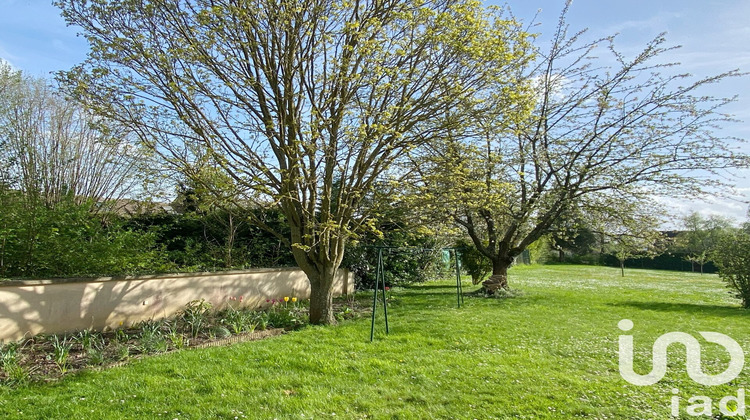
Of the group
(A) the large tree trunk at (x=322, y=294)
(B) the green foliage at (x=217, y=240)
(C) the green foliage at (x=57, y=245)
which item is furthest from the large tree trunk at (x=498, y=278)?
(C) the green foliage at (x=57, y=245)

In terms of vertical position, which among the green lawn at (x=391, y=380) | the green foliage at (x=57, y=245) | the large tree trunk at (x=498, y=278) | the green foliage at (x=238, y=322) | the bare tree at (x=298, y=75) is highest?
the bare tree at (x=298, y=75)

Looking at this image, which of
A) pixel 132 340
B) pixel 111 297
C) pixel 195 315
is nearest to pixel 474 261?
pixel 195 315

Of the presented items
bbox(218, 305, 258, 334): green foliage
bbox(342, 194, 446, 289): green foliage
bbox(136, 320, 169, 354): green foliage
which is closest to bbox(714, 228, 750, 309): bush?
bbox(342, 194, 446, 289): green foliage

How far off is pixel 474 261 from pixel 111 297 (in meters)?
12.9

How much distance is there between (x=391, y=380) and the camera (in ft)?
15.5

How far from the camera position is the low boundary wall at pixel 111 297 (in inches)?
228

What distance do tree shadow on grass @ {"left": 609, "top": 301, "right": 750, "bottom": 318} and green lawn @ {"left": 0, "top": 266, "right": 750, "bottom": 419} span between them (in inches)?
169

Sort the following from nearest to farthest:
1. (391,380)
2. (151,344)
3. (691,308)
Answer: (391,380)
(151,344)
(691,308)

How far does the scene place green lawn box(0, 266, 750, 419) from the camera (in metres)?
3.86

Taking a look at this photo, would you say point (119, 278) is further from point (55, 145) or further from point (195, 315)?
point (55, 145)

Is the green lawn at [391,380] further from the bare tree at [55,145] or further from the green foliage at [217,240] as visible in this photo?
the bare tree at [55,145]

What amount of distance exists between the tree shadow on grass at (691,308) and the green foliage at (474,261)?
5212mm

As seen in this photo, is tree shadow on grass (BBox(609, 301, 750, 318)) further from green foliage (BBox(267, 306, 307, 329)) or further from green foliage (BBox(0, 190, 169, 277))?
green foliage (BBox(0, 190, 169, 277))

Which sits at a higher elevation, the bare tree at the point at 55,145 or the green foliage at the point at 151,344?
the bare tree at the point at 55,145
